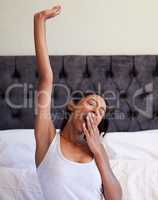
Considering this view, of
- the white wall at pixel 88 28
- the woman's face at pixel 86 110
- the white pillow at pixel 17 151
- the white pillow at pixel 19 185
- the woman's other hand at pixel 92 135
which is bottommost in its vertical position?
the white pillow at pixel 19 185

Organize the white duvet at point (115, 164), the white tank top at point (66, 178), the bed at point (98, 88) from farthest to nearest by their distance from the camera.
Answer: the bed at point (98, 88), the white duvet at point (115, 164), the white tank top at point (66, 178)

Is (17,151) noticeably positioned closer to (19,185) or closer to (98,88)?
(19,185)

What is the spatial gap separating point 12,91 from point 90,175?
81 cm

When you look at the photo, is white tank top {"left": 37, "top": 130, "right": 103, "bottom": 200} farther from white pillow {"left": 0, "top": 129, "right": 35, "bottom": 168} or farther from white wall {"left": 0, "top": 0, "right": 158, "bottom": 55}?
white wall {"left": 0, "top": 0, "right": 158, "bottom": 55}

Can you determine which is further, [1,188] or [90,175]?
[1,188]

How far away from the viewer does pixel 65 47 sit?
1872 millimetres

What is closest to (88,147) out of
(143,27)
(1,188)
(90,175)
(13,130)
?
(90,175)

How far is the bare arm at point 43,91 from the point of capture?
1167mm

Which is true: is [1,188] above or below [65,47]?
below

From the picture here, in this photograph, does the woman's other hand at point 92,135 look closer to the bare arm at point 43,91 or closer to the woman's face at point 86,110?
the woman's face at point 86,110

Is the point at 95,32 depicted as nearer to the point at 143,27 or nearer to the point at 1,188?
the point at 143,27

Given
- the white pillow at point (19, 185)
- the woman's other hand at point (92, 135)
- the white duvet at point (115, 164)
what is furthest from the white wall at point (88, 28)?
the woman's other hand at point (92, 135)

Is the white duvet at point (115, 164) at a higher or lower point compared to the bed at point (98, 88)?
lower

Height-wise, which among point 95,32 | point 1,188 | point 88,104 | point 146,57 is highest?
point 95,32
